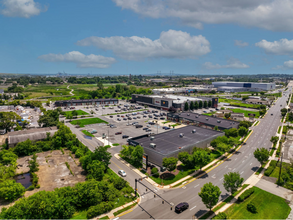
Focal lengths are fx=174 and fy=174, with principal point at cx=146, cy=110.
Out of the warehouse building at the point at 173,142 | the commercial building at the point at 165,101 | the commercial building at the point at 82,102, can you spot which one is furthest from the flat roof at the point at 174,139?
the commercial building at the point at 82,102

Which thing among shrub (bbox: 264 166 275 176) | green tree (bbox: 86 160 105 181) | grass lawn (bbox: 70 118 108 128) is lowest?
shrub (bbox: 264 166 275 176)

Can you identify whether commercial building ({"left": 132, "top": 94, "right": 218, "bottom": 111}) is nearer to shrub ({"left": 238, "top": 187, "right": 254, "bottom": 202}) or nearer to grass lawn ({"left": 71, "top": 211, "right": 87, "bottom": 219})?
shrub ({"left": 238, "top": 187, "right": 254, "bottom": 202})

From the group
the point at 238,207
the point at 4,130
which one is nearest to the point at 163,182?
the point at 238,207

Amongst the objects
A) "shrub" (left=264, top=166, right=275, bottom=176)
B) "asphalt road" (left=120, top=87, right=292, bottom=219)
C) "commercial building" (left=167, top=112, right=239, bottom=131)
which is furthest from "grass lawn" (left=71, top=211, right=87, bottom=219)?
"commercial building" (left=167, top=112, right=239, bottom=131)

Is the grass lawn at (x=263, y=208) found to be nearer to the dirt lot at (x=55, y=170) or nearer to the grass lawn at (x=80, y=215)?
the grass lawn at (x=80, y=215)

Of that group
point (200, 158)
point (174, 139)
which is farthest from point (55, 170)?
point (200, 158)

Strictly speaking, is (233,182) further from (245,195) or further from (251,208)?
(251,208)
